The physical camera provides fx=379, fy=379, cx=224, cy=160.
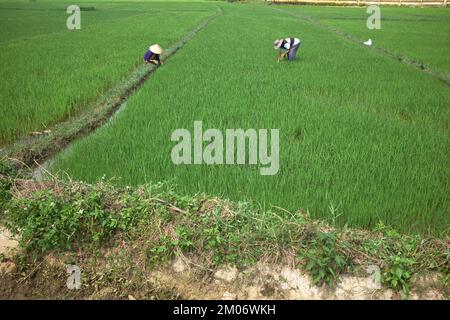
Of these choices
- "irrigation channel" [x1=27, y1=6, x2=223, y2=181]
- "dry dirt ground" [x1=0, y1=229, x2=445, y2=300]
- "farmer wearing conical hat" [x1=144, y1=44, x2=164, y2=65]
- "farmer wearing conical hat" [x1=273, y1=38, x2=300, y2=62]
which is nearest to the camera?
"dry dirt ground" [x1=0, y1=229, x2=445, y2=300]

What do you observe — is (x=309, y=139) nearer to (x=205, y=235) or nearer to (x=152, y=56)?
(x=205, y=235)

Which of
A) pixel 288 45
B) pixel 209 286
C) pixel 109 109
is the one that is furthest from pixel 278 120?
pixel 288 45

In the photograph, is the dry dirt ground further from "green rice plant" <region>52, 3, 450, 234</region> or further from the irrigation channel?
the irrigation channel

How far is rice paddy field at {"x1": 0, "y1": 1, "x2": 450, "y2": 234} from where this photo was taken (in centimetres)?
252

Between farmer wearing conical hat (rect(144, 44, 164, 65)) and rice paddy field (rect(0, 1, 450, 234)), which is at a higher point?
farmer wearing conical hat (rect(144, 44, 164, 65))

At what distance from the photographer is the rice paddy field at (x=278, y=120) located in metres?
2.52

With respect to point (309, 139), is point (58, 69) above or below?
above

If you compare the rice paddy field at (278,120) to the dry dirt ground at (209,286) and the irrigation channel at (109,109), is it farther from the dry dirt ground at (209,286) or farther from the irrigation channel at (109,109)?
the dry dirt ground at (209,286)

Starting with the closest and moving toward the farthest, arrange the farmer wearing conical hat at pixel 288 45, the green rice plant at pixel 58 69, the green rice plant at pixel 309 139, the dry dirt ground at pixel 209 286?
the dry dirt ground at pixel 209 286
the green rice plant at pixel 309 139
the green rice plant at pixel 58 69
the farmer wearing conical hat at pixel 288 45

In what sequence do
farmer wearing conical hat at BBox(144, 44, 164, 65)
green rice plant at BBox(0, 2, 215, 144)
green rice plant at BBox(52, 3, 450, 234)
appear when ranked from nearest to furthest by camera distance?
green rice plant at BBox(52, 3, 450, 234) < green rice plant at BBox(0, 2, 215, 144) < farmer wearing conical hat at BBox(144, 44, 164, 65)

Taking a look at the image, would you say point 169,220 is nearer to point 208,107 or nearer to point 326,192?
point 326,192

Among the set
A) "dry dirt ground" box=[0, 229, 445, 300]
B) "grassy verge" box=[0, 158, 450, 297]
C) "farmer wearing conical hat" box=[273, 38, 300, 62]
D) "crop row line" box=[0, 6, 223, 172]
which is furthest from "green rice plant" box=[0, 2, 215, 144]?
"farmer wearing conical hat" box=[273, 38, 300, 62]

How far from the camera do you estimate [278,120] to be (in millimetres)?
3828

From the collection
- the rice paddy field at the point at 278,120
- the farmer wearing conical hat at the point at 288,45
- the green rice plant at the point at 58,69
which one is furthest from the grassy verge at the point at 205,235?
the farmer wearing conical hat at the point at 288,45
